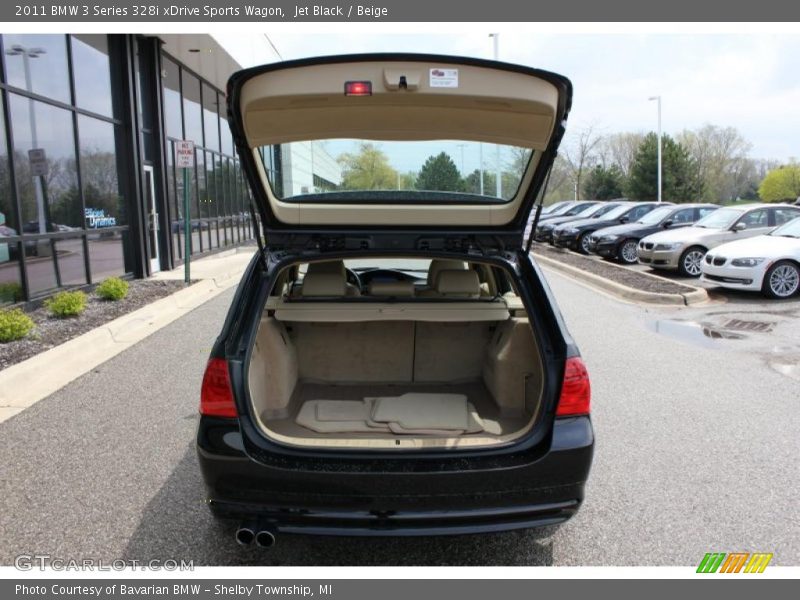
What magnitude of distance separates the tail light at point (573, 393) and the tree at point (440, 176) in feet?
4.60

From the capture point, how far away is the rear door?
269 cm

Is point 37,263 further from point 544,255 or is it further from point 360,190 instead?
point 544,255

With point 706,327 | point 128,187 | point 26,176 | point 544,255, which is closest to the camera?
point 706,327

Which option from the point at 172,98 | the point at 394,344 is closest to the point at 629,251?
the point at 172,98

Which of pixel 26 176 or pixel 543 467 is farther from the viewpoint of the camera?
pixel 26 176

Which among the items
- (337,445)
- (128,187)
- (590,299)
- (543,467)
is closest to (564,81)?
(543,467)

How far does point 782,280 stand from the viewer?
10.3m

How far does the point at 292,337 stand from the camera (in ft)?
13.3

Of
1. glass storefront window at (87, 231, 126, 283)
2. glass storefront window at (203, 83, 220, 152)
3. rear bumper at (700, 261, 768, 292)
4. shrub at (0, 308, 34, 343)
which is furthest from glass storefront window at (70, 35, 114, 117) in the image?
rear bumper at (700, 261, 768, 292)

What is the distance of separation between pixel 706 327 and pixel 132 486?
24.1ft

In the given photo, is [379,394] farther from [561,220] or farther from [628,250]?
[561,220]

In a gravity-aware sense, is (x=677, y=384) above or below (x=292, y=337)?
below

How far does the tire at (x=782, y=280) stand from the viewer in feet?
33.5

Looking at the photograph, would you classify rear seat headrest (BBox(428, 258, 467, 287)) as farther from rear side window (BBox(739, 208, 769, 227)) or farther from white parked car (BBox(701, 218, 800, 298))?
rear side window (BBox(739, 208, 769, 227))
